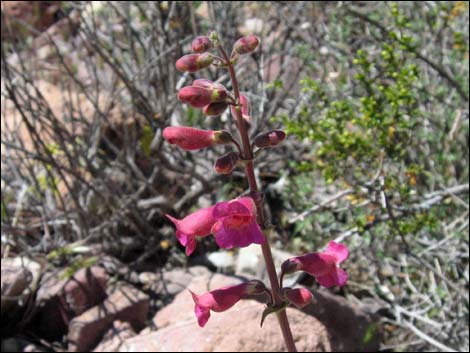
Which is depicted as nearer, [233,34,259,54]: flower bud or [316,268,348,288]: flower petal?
[233,34,259,54]: flower bud

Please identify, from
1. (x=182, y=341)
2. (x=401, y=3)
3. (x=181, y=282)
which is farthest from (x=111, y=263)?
(x=401, y=3)

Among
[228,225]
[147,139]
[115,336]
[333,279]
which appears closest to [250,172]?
[228,225]

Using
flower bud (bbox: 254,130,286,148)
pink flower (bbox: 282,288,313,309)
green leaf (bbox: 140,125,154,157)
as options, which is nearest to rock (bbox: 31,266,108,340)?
green leaf (bbox: 140,125,154,157)

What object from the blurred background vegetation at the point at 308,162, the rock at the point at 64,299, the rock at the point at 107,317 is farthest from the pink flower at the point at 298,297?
the rock at the point at 64,299

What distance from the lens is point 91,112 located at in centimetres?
577

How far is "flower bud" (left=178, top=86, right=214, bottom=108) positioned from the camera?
1.99 metres

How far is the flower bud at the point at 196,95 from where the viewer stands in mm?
1989

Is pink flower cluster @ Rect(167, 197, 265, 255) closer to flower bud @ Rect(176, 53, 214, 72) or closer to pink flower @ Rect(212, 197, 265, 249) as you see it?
pink flower @ Rect(212, 197, 265, 249)

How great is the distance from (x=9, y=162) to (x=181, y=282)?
1668 millimetres

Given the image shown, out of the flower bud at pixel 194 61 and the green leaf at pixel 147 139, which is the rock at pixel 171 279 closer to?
the green leaf at pixel 147 139

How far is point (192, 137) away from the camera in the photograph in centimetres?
213

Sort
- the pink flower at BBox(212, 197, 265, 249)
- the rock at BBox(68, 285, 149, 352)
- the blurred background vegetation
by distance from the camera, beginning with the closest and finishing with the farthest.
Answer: the pink flower at BBox(212, 197, 265, 249) < the blurred background vegetation < the rock at BBox(68, 285, 149, 352)

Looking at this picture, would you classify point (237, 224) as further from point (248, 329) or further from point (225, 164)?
point (248, 329)

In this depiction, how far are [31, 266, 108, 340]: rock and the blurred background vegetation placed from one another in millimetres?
107
